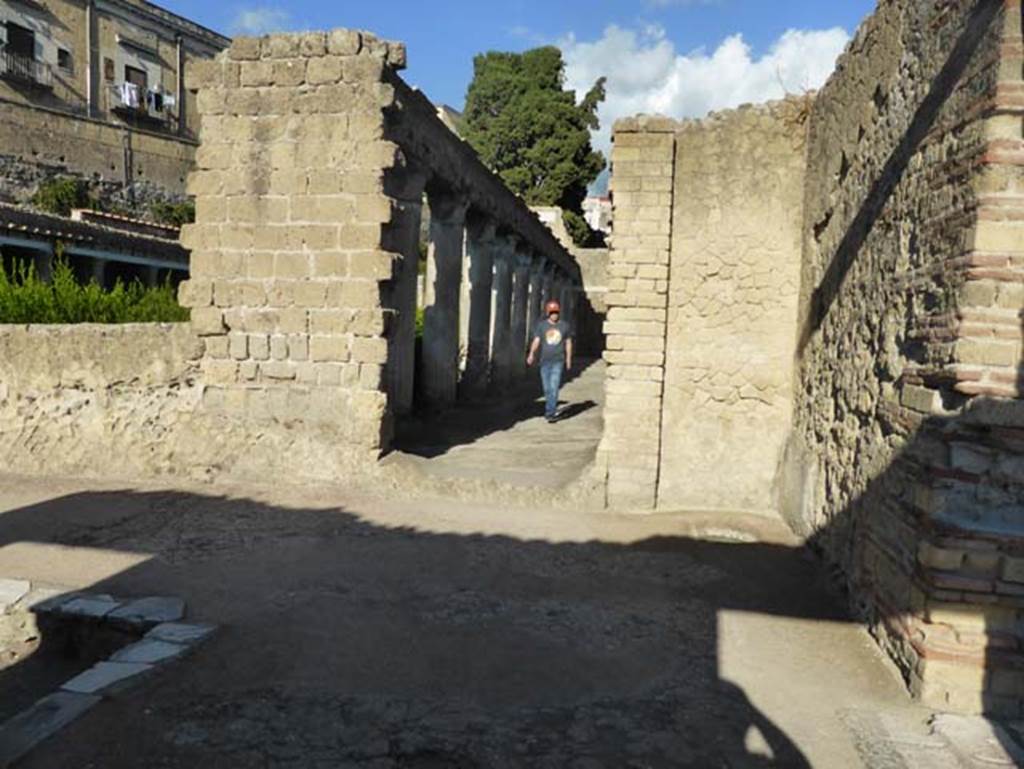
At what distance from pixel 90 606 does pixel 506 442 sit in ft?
17.2

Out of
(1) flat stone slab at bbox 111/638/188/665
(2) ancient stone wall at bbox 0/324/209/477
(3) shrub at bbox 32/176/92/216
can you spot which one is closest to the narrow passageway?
(2) ancient stone wall at bbox 0/324/209/477

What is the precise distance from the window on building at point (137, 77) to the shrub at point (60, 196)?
9568mm

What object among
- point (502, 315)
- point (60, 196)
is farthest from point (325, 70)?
point (60, 196)

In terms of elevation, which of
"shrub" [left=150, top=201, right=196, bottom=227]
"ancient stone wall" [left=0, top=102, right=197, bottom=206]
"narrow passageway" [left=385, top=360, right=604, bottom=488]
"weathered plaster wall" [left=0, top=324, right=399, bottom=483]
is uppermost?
"ancient stone wall" [left=0, top=102, right=197, bottom=206]

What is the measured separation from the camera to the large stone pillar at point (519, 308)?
16516mm

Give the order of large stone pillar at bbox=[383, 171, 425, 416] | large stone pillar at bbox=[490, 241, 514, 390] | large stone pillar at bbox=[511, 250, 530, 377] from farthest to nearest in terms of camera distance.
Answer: large stone pillar at bbox=[511, 250, 530, 377] → large stone pillar at bbox=[490, 241, 514, 390] → large stone pillar at bbox=[383, 171, 425, 416]

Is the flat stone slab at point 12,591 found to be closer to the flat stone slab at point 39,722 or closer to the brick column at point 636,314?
the flat stone slab at point 39,722

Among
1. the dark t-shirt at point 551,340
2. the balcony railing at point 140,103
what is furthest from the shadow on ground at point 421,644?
the balcony railing at point 140,103

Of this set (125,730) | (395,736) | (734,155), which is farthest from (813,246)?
(125,730)

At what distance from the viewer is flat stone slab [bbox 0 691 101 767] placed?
2816 millimetres

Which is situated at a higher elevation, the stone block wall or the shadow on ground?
the stone block wall

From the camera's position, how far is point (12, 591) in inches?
175

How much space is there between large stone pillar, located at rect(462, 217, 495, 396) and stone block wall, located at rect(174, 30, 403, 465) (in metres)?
6.01

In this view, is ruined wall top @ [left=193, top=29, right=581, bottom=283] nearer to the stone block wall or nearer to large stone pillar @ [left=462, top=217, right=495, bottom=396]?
the stone block wall
